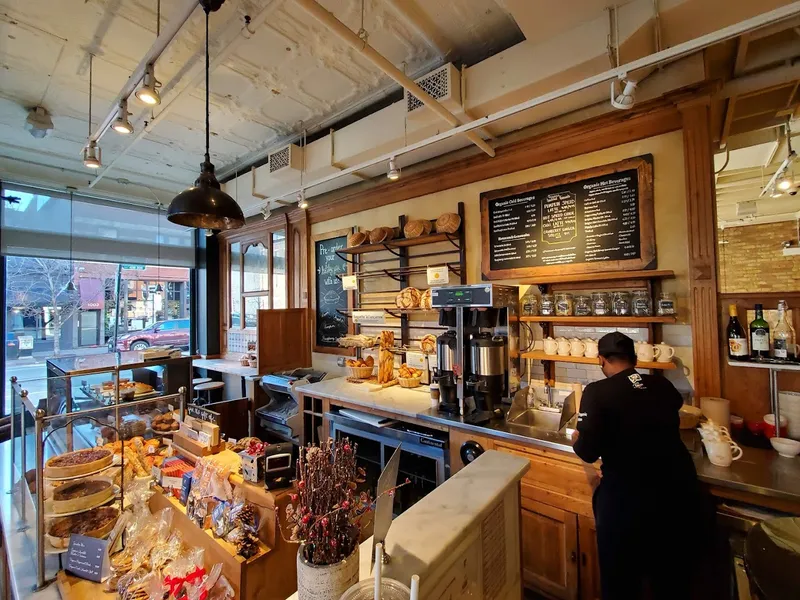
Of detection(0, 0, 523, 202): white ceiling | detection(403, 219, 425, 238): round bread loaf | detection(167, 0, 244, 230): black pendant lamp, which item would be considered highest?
detection(0, 0, 523, 202): white ceiling

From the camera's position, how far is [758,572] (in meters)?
0.92

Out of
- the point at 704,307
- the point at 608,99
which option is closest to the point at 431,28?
the point at 608,99

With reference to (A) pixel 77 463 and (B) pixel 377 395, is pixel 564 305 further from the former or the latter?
(A) pixel 77 463

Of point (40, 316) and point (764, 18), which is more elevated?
point (764, 18)

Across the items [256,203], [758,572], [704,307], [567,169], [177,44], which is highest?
[177,44]

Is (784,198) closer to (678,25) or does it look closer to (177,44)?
(678,25)

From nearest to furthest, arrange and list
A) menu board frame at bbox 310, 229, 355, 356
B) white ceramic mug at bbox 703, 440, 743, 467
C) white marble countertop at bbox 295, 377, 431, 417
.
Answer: white ceramic mug at bbox 703, 440, 743, 467
white marble countertop at bbox 295, 377, 431, 417
menu board frame at bbox 310, 229, 355, 356

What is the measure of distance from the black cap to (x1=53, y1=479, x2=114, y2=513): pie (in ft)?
7.94

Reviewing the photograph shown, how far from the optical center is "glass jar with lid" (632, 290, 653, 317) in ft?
7.42

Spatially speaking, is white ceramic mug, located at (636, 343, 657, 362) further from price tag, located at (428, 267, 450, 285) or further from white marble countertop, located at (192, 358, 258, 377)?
white marble countertop, located at (192, 358, 258, 377)

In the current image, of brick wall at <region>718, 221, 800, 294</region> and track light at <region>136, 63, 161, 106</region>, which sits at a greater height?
track light at <region>136, 63, 161, 106</region>

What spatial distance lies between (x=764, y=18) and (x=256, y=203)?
456cm

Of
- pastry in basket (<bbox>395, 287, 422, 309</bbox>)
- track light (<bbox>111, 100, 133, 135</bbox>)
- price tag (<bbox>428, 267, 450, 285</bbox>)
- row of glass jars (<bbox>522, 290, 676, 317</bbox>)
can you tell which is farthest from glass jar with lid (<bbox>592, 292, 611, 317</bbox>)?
track light (<bbox>111, 100, 133, 135</bbox>)

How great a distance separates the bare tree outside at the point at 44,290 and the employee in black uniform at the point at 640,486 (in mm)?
5989
